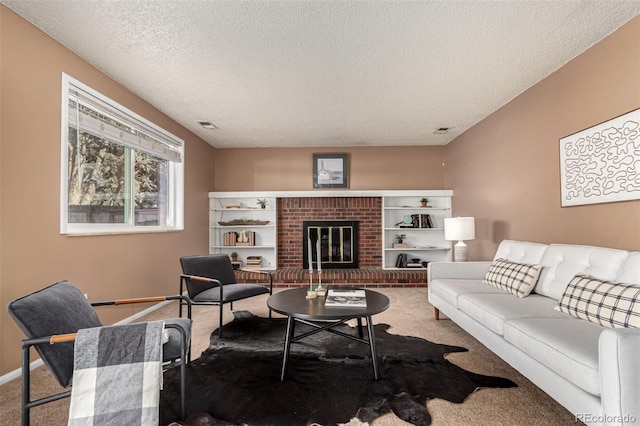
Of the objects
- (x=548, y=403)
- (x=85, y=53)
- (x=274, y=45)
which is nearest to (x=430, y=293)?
(x=548, y=403)

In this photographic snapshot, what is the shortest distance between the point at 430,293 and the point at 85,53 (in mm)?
3871

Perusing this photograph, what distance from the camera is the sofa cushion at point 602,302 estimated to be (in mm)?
1619

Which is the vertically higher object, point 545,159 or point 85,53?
point 85,53

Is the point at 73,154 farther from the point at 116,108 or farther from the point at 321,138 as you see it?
the point at 321,138

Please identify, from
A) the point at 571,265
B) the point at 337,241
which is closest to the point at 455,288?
the point at 571,265

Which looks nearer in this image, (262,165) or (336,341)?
(336,341)

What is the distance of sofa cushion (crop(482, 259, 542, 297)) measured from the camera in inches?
96.3

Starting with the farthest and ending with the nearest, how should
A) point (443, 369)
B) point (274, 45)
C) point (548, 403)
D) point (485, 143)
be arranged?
1. point (485, 143)
2. point (274, 45)
3. point (443, 369)
4. point (548, 403)

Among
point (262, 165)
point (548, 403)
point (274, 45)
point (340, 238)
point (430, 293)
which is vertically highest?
point (274, 45)

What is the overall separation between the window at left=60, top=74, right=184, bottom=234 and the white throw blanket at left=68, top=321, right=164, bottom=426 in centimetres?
151

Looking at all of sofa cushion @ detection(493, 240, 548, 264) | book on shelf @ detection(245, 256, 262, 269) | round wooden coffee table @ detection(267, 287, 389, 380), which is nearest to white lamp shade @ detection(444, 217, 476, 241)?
sofa cushion @ detection(493, 240, 548, 264)

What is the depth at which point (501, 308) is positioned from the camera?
212cm

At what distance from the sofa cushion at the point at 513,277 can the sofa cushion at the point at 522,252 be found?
12cm

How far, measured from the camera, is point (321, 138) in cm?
505
